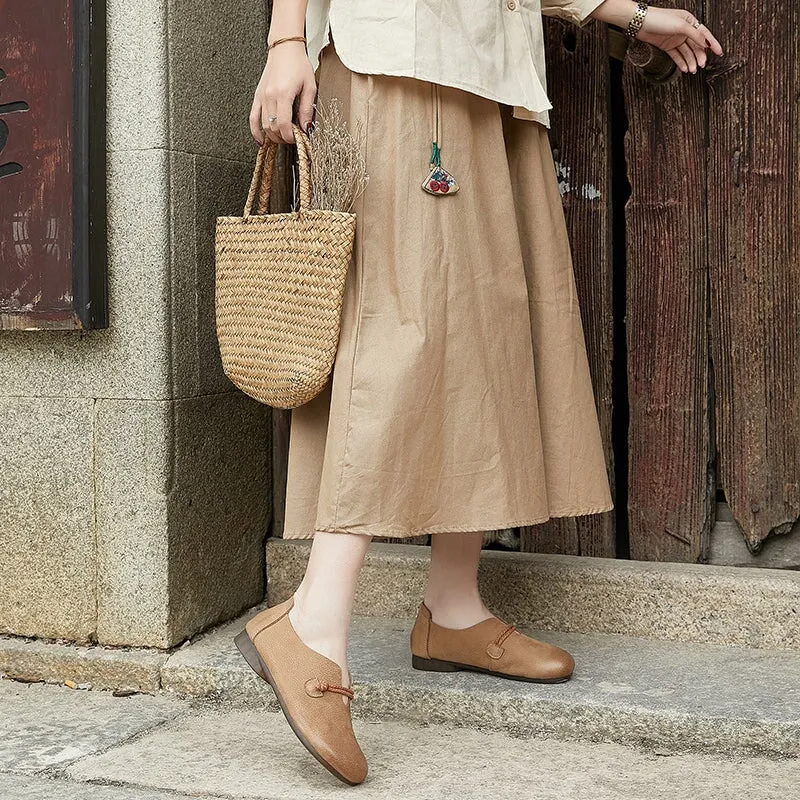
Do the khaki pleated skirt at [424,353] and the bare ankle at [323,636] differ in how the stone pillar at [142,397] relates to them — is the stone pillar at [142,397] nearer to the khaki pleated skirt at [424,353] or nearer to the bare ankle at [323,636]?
the khaki pleated skirt at [424,353]

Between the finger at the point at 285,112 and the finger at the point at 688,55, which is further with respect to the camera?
the finger at the point at 688,55

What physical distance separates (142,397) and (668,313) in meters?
1.13

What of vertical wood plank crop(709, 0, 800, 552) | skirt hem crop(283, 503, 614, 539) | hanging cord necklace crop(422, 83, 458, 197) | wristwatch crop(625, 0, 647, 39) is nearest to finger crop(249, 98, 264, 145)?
hanging cord necklace crop(422, 83, 458, 197)

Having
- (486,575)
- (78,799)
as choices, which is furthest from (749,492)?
(78,799)

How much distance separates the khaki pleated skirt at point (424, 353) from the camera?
196cm

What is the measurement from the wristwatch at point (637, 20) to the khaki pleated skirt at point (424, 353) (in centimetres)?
38

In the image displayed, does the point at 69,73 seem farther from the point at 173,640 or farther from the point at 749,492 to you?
the point at 749,492

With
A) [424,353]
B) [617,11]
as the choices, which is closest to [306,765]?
[424,353]

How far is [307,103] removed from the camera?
198 cm

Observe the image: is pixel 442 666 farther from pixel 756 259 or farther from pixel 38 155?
pixel 38 155

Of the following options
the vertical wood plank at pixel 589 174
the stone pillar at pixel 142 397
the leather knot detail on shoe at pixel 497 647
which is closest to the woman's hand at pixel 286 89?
the stone pillar at pixel 142 397

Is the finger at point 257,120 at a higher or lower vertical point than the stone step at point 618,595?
higher

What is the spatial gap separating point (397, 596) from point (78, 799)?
92cm

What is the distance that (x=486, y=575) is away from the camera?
2576 millimetres
